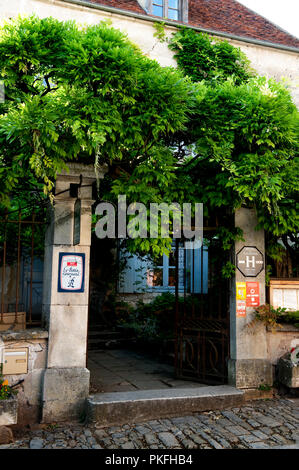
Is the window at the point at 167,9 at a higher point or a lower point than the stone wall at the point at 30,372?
higher

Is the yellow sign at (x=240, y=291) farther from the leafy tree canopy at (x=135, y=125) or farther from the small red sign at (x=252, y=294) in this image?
the leafy tree canopy at (x=135, y=125)

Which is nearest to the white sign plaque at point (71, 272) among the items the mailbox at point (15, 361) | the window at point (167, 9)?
the mailbox at point (15, 361)

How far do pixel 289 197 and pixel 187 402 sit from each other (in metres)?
3.34

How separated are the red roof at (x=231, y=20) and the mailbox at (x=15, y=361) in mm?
9362

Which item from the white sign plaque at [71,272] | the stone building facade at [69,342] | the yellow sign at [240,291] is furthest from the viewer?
the yellow sign at [240,291]

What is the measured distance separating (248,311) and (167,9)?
905 centimetres

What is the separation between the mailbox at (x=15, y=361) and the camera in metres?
4.84

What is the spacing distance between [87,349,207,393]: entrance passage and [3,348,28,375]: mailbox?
4.00 feet

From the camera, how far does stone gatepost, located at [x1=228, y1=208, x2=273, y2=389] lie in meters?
5.97

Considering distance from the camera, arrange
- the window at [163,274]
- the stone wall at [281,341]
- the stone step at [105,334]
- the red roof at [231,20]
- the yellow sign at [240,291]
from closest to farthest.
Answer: the yellow sign at [240,291]
the stone wall at [281,341]
the stone step at [105,334]
the red roof at [231,20]
the window at [163,274]

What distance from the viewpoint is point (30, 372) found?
196 inches

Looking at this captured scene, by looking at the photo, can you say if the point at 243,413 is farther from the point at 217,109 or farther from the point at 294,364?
the point at 217,109

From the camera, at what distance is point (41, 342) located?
16.7 feet
